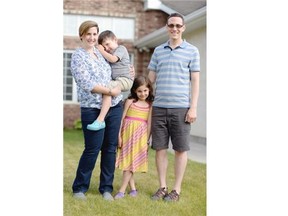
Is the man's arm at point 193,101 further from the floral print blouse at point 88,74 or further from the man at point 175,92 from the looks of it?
the floral print blouse at point 88,74

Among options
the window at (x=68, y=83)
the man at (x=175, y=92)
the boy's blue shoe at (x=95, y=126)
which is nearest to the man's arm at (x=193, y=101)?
the man at (x=175, y=92)

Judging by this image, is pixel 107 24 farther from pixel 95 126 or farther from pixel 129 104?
pixel 95 126

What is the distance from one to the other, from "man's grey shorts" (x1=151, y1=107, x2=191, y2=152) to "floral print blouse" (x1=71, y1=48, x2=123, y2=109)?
1.42ft

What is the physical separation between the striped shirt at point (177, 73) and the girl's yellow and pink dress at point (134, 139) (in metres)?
0.24

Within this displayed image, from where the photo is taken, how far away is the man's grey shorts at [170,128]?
366 cm

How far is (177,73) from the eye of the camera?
3.62 m

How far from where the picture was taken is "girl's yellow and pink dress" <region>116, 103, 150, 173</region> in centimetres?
383

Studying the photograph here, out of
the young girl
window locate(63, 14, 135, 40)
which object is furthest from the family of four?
window locate(63, 14, 135, 40)

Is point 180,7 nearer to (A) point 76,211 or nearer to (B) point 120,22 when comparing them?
(B) point 120,22

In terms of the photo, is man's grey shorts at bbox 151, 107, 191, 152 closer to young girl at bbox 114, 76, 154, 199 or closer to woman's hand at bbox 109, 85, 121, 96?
young girl at bbox 114, 76, 154, 199

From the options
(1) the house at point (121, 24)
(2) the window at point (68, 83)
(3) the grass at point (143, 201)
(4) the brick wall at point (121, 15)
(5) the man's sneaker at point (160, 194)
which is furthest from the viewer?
(4) the brick wall at point (121, 15)

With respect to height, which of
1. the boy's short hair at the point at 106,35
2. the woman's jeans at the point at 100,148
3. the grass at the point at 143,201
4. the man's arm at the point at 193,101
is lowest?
the grass at the point at 143,201

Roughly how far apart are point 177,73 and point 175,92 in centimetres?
13
